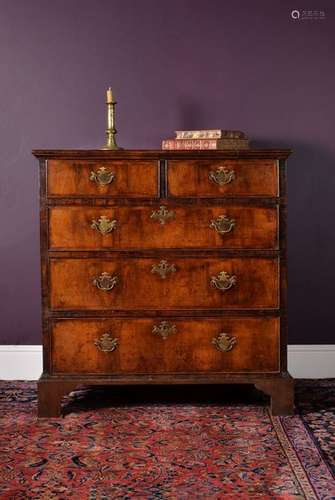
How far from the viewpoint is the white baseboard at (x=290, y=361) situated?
4.12 meters

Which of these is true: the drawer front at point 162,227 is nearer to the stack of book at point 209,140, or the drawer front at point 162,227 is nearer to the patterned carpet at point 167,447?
the stack of book at point 209,140

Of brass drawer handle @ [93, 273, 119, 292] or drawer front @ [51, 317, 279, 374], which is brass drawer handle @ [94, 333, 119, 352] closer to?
drawer front @ [51, 317, 279, 374]

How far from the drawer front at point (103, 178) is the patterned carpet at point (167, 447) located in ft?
3.52

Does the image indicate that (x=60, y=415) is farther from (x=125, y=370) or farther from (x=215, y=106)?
(x=215, y=106)

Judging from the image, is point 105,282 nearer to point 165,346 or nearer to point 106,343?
point 106,343

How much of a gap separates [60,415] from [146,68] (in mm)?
2014

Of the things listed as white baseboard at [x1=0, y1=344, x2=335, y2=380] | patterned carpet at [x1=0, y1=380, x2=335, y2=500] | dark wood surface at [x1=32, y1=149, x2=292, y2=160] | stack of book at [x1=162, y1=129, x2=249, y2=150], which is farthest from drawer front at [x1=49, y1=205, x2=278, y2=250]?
white baseboard at [x1=0, y1=344, x2=335, y2=380]

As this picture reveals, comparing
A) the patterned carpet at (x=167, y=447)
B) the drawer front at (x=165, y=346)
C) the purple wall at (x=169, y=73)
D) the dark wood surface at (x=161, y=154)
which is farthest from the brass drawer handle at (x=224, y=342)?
the purple wall at (x=169, y=73)

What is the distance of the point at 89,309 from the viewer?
10.9 ft

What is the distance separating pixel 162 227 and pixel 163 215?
0.19 feet

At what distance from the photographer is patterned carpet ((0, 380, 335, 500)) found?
2.50 m

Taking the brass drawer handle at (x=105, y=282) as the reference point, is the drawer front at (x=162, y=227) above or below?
above

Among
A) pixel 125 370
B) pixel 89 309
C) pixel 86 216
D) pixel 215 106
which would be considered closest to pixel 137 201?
pixel 86 216

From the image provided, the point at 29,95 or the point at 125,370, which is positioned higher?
the point at 29,95
